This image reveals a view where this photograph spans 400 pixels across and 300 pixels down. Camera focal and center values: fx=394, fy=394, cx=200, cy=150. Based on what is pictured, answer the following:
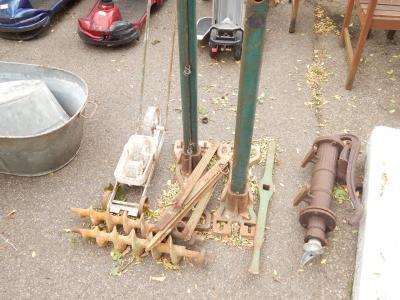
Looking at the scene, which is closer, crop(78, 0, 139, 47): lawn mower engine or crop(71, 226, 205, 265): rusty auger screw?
crop(71, 226, 205, 265): rusty auger screw

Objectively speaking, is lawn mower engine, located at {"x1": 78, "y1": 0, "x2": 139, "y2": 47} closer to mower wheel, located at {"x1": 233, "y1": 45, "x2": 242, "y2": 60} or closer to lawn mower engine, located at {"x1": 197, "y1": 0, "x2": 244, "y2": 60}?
lawn mower engine, located at {"x1": 197, "y1": 0, "x2": 244, "y2": 60}

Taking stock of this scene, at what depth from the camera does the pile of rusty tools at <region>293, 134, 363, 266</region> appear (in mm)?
2574

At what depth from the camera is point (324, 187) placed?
2.77 m

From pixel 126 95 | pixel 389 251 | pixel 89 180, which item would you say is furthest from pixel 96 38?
pixel 389 251

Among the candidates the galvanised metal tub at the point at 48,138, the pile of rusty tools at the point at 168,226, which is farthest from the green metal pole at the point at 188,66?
the galvanised metal tub at the point at 48,138

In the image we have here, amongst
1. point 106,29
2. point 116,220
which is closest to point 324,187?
point 116,220

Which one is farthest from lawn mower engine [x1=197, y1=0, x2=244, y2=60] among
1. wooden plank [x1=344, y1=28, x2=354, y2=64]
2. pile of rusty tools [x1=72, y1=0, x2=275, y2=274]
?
pile of rusty tools [x1=72, y1=0, x2=275, y2=274]

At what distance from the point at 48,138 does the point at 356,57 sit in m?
2.92

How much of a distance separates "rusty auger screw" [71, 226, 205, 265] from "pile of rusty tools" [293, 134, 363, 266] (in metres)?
0.73

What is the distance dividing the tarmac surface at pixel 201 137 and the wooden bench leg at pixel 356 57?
0.36ft

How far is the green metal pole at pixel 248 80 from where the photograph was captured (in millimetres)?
1834

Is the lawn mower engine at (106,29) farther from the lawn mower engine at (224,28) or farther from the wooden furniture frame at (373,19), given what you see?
the wooden furniture frame at (373,19)

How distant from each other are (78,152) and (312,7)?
3863mm

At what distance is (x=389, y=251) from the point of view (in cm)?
241
